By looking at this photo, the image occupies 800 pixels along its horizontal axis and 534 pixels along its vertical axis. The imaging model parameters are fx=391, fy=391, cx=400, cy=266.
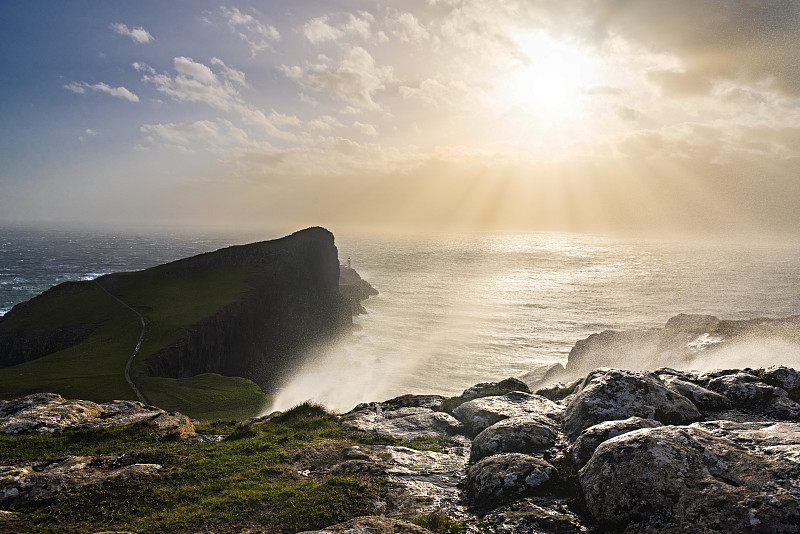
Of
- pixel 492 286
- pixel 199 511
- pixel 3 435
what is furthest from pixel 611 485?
pixel 492 286

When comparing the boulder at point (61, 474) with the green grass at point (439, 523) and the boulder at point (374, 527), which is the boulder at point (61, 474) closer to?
the boulder at point (374, 527)

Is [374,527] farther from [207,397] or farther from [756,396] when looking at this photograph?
[207,397]

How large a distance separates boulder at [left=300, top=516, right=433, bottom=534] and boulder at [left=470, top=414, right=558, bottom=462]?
609cm

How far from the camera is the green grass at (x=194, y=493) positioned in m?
11.3

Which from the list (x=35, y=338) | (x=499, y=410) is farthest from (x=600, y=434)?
(x=35, y=338)

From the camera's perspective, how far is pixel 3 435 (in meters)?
18.7

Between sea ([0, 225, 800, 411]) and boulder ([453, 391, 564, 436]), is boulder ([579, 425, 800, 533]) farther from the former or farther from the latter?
sea ([0, 225, 800, 411])

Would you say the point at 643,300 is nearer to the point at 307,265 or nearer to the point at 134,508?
the point at 307,265

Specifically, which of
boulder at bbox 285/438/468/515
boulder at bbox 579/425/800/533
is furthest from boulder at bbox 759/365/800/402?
boulder at bbox 285/438/468/515

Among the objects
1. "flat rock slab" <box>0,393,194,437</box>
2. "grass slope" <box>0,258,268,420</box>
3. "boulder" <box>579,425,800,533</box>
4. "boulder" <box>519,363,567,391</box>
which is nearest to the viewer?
"boulder" <box>579,425,800,533</box>

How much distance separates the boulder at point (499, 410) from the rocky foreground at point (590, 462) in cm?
9

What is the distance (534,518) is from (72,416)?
24.5m

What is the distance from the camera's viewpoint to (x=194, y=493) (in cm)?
1312

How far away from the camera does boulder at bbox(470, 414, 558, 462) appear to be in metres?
15.3
